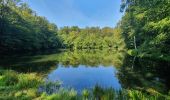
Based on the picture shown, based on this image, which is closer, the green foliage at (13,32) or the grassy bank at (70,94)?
the grassy bank at (70,94)

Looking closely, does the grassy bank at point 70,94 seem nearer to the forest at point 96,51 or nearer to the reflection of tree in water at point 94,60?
the forest at point 96,51

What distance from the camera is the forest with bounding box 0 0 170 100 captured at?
14719mm

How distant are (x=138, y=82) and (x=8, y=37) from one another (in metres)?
45.5

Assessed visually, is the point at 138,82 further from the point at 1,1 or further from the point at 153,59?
the point at 1,1

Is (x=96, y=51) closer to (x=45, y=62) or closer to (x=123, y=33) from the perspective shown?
(x=123, y=33)

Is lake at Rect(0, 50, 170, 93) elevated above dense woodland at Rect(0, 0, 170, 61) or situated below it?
below

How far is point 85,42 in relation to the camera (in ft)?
418

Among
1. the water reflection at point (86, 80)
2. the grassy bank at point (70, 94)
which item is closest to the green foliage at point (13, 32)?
the water reflection at point (86, 80)

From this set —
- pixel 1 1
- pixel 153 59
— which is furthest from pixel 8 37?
pixel 153 59

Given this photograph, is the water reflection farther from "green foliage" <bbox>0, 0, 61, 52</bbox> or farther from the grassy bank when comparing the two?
"green foliage" <bbox>0, 0, 61, 52</bbox>

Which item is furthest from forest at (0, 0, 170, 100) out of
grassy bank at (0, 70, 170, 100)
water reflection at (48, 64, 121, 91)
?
water reflection at (48, 64, 121, 91)

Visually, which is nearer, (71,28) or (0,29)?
(0,29)

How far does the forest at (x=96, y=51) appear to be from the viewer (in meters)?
14.7

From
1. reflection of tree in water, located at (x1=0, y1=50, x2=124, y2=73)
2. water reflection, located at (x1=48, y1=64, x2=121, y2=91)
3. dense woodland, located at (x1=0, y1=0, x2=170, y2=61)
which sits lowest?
water reflection, located at (x1=48, y1=64, x2=121, y2=91)
